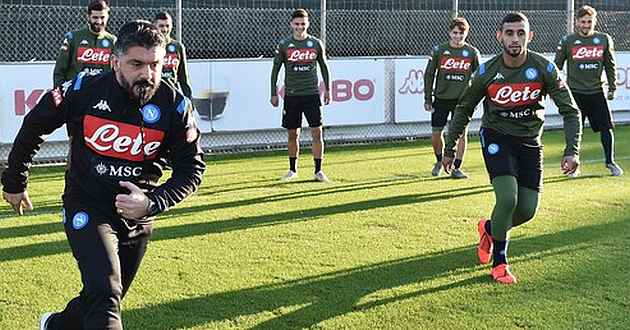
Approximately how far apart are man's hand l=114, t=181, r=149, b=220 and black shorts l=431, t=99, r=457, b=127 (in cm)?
784

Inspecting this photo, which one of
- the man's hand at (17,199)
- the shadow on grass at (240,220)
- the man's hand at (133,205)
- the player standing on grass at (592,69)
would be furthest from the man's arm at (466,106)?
the player standing on grass at (592,69)

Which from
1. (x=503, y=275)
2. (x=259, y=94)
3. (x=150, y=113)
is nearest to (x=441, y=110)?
(x=259, y=94)

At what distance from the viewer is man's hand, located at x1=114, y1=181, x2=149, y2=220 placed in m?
3.85

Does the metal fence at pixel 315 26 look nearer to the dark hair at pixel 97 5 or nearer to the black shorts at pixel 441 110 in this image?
the black shorts at pixel 441 110

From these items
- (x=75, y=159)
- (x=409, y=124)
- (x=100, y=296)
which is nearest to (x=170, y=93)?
(x=75, y=159)

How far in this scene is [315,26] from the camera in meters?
18.4

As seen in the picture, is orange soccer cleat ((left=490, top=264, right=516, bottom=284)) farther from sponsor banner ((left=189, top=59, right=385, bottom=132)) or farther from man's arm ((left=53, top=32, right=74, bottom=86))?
sponsor banner ((left=189, top=59, right=385, bottom=132))

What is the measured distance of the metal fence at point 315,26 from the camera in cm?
1488

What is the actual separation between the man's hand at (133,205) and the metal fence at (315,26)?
962 cm

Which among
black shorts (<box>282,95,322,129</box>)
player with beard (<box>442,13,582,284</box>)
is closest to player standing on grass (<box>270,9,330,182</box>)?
black shorts (<box>282,95,322,129</box>)

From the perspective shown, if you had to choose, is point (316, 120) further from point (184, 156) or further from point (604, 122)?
point (184, 156)

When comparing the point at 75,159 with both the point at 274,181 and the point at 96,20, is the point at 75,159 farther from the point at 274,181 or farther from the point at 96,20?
the point at 274,181

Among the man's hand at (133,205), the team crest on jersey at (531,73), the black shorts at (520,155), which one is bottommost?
the black shorts at (520,155)

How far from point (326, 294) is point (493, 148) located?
1689 millimetres
